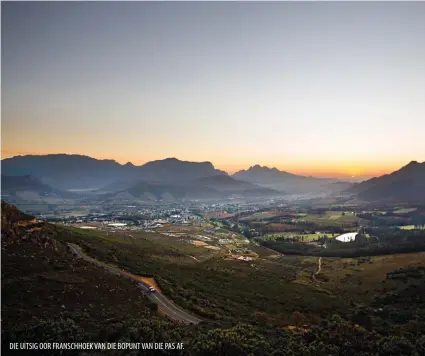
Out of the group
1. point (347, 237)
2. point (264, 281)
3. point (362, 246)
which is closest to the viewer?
point (264, 281)

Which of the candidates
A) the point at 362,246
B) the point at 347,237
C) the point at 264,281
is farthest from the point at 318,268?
the point at 347,237

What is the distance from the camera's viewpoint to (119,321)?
2595cm

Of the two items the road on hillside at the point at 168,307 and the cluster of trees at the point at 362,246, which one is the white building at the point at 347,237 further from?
the road on hillside at the point at 168,307

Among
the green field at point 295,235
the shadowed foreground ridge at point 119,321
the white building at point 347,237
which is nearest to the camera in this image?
the shadowed foreground ridge at point 119,321

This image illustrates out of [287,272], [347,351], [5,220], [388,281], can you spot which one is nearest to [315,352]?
[347,351]

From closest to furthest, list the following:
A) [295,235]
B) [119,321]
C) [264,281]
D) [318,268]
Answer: [119,321], [264,281], [318,268], [295,235]

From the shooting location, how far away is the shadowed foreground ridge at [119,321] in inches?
833

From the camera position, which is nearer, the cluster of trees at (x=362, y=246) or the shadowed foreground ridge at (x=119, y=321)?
the shadowed foreground ridge at (x=119, y=321)

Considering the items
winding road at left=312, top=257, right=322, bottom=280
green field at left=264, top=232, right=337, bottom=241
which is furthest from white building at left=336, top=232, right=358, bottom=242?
winding road at left=312, top=257, right=322, bottom=280

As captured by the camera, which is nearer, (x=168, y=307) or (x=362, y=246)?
(x=168, y=307)

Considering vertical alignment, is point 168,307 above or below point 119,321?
below

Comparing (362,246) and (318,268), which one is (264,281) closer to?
(318,268)

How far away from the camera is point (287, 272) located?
92.9 meters

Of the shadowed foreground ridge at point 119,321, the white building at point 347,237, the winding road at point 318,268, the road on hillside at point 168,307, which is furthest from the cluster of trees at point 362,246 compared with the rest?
the road on hillside at point 168,307
